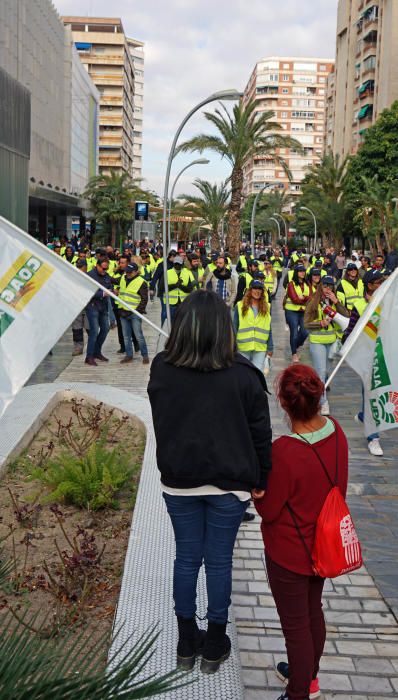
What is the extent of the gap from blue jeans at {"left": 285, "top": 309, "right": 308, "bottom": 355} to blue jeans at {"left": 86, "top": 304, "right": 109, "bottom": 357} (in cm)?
295

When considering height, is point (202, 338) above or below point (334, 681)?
above

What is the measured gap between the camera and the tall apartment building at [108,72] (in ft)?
381

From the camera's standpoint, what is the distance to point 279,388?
3.46 metres

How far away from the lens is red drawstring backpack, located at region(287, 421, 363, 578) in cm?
325

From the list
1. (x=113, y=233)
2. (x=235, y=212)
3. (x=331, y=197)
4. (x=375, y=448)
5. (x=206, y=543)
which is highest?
(x=331, y=197)

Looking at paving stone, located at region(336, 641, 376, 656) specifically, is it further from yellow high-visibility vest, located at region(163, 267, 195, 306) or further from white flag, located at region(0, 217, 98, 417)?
yellow high-visibility vest, located at region(163, 267, 195, 306)

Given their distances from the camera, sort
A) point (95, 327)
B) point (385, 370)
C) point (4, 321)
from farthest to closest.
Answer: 1. point (95, 327)
2. point (385, 370)
3. point (4, 321)

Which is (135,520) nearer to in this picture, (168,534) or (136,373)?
(168,534)

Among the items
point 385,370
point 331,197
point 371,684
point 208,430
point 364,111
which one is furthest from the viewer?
point 364,111

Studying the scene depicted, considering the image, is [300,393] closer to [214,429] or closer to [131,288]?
[214,429]

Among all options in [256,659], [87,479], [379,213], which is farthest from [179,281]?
[379,213]

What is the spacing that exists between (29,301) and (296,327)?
9113 mm

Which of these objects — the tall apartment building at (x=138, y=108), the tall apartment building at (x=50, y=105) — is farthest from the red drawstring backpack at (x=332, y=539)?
the tall apartment building at (x=138, y=108)

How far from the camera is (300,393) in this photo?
3361 mm
